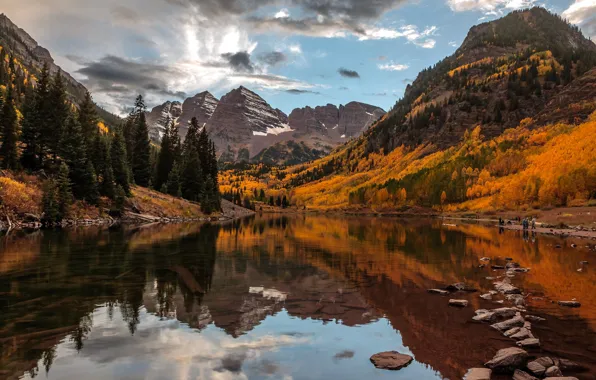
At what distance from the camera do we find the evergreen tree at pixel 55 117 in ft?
249

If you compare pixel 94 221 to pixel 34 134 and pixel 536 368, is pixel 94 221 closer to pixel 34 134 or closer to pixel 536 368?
pixel 34 134

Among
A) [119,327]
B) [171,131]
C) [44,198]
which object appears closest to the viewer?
[119,327]

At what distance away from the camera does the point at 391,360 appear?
1388 cm

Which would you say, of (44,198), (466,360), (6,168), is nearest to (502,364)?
(466,360)

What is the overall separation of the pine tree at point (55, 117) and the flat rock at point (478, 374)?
274 feet

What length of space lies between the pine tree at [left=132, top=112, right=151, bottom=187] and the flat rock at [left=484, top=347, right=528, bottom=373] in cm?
10984

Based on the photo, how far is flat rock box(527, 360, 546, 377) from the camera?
1217cm

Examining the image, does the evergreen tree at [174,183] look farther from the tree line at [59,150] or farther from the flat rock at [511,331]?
the flat rock at [511,331]

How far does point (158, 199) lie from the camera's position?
100250 millimetres

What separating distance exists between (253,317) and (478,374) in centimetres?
1037

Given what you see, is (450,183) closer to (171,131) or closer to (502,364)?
(171,131)

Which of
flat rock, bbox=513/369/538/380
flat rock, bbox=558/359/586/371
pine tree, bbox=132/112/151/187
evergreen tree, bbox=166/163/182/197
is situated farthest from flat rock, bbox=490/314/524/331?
pine tree, bbox=132/112/151/187

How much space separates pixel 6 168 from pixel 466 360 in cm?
7831

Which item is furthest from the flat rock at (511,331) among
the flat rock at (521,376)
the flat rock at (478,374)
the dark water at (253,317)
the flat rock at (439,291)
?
the flat rock at (439,291)
